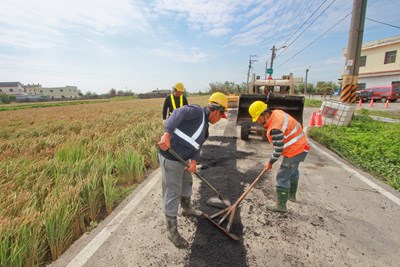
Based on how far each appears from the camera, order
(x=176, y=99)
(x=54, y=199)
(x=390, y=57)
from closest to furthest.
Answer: (x=54, y=199) → (x=176, y=99) → (x=390, y=57)

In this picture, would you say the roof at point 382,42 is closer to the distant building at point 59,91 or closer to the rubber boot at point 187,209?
the rubber boot at point 187,209

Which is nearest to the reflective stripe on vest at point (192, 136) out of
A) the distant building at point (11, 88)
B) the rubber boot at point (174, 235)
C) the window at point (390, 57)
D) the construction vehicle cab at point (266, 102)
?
the rubber boot at point (174, 235)

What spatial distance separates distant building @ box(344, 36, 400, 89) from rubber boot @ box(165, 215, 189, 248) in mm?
35312

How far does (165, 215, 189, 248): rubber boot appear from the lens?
2359 millimetres

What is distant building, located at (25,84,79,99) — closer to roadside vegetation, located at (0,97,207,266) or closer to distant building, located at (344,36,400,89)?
distant building, located at (344,36,400,89)

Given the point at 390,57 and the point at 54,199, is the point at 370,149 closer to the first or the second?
the point at 54,199

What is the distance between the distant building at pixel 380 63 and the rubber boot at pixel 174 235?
3531 centimetres

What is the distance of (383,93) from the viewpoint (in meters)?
22.8

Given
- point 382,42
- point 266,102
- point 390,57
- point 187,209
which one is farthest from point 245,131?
point 382,42

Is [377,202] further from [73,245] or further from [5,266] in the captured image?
[5,266]

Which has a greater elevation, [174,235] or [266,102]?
[266,102]

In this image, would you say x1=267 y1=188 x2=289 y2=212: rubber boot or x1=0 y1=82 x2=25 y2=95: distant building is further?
x1=0 y1=82 x2=25 y2=95: distant building

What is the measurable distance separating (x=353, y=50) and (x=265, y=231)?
8.74 m

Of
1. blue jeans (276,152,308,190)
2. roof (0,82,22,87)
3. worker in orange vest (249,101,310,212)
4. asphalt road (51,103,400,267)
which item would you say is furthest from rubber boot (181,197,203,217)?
roof (0,82,22,87)
